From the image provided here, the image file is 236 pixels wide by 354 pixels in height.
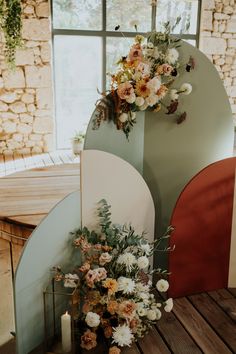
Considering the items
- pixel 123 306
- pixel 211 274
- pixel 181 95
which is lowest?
pixel 211 274

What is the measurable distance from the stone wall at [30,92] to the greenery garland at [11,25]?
10 centimetres

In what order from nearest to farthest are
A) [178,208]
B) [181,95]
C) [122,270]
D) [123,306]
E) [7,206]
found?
[123,306] < [122,270] < [178,208] < [181,95] < [7,206]

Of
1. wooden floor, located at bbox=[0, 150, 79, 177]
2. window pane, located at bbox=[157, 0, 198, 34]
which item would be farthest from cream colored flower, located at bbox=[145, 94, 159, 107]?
window pane, located at bbox=[157, 0, 198, 34]

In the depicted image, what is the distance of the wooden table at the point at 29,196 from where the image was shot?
221 centimetres

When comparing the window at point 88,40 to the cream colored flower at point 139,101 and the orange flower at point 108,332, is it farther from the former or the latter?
the orange flower at point 108,332

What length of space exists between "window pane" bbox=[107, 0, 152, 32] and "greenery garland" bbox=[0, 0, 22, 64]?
1.47 m

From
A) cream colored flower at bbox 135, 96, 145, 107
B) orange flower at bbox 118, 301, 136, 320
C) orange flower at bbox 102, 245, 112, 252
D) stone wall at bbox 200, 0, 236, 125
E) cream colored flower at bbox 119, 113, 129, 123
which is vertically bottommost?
orange flower at bbox 118, 301, 136, 320

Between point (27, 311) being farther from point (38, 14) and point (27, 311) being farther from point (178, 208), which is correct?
point (38, 14)

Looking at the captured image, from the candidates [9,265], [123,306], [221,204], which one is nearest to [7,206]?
[9,265]

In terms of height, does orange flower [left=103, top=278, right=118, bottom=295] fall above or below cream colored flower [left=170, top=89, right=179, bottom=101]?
below

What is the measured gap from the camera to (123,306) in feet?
5.13

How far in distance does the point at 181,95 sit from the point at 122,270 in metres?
0.94

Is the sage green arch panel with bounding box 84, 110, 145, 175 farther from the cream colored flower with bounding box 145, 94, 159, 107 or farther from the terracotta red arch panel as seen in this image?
the terracotta red arch panel

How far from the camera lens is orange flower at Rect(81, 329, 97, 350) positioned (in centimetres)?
158
